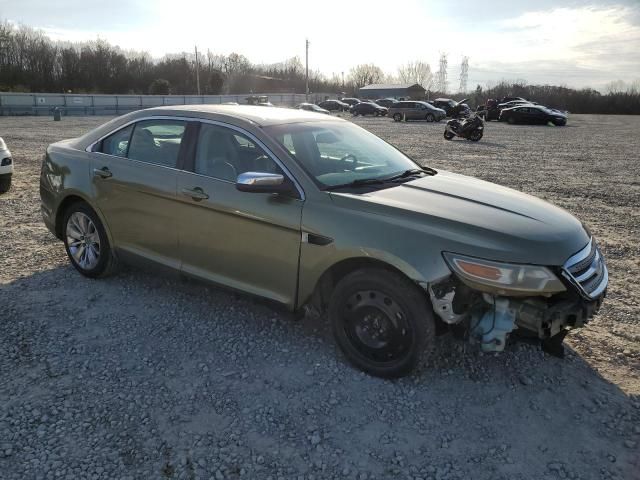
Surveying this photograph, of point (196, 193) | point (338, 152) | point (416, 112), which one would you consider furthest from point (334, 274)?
point (416, 112)

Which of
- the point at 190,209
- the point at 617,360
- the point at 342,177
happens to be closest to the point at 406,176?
the point at 342,177

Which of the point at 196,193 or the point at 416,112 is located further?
the point at 416,112

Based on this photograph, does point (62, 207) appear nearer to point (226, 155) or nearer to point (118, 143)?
point (118, 143)

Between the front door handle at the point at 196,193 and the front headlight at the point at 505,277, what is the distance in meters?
1.94

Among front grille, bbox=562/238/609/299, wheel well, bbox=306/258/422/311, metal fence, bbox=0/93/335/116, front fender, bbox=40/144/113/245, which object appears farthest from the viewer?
metal fence, bbox=0/93/335/116

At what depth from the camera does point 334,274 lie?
3484 millimetres

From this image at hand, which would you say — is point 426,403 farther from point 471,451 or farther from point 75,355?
point 75,355

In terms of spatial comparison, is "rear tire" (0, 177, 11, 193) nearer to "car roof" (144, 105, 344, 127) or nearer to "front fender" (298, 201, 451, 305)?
"car roof" (144, 105, 344, 127)

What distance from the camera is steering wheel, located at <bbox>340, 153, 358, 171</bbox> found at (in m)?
3.90

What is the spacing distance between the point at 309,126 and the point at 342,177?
68cm

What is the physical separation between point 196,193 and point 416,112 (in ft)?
116

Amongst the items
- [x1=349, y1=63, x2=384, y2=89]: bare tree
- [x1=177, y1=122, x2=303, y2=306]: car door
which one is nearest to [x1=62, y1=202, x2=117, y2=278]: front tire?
Answer: [x1=177, y1=122, x2=303, y2=306]: car door

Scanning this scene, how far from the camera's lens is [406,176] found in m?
4.06

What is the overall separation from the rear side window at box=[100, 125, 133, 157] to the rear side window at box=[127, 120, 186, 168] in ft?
0.22
